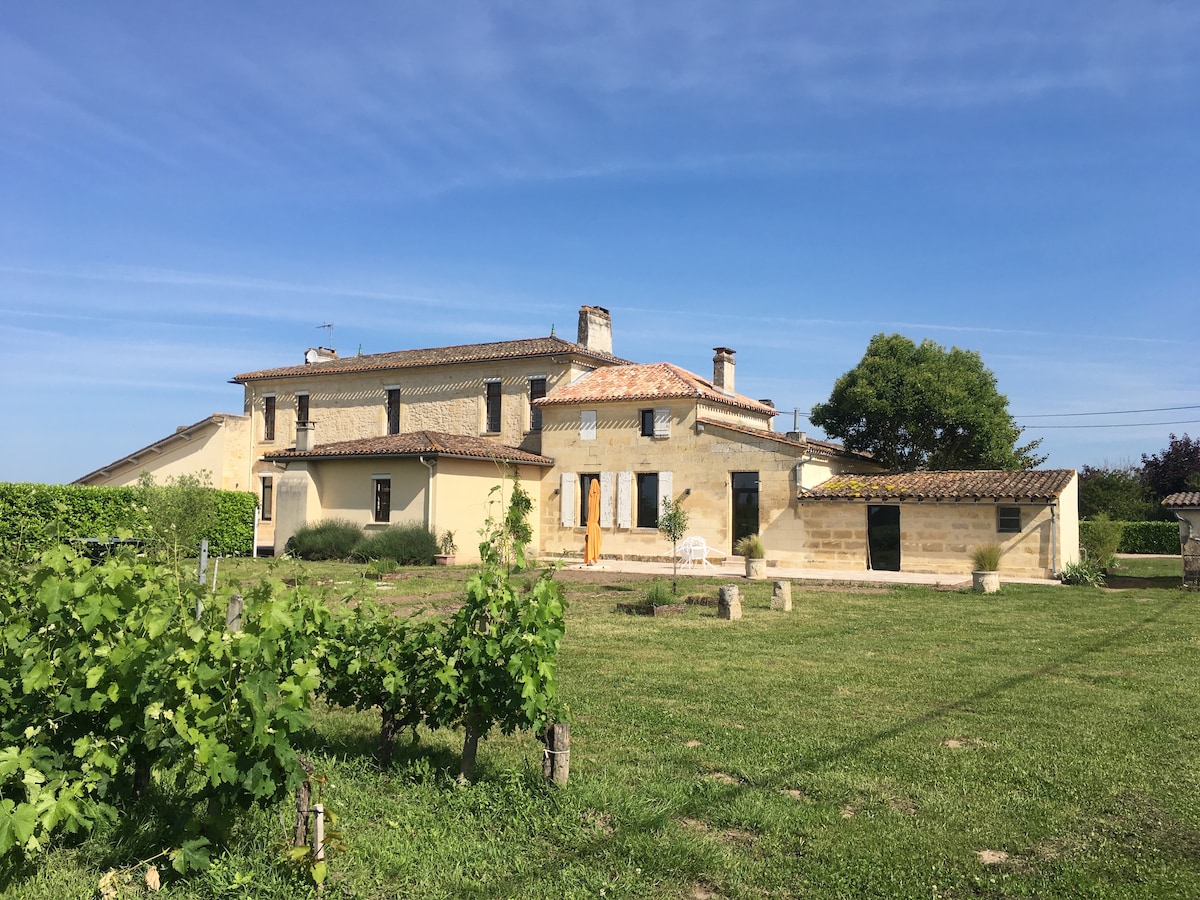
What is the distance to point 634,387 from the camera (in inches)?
946

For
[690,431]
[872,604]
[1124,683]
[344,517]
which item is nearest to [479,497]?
[344,517]

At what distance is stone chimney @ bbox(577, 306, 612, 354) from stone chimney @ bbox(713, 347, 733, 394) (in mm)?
3711

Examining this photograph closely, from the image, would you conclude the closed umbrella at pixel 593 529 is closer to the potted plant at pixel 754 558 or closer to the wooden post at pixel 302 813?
the potted plant at pixel 754 558

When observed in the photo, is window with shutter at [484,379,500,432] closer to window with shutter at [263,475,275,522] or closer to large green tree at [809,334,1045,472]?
window with shutter at [263,475,275,522]

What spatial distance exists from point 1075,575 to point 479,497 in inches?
574

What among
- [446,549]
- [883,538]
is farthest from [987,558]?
[446,549]

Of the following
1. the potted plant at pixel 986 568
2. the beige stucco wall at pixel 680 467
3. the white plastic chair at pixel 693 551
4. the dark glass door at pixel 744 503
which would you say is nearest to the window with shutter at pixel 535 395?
the beige stucco wall at pixel 680 467

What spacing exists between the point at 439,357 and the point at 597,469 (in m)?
8.14

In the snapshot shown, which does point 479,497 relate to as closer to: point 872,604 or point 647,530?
point 647,530

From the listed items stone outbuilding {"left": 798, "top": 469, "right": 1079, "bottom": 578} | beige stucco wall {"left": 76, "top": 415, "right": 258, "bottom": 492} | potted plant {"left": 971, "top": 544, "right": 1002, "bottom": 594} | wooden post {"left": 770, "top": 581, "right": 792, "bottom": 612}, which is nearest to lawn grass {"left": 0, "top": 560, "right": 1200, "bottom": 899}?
wooden post {"left": 770, "top": 581, "right": 792, "bottom": 612}

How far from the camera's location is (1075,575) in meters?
17.3

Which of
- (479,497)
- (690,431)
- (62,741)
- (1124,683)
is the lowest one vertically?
(1124,683)

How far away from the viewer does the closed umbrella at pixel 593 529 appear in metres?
21.6

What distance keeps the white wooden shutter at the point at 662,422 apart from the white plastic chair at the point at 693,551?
2958 millimetres
